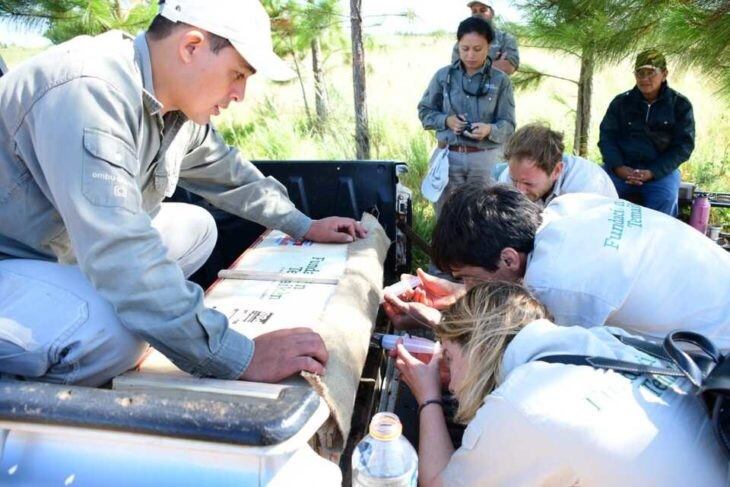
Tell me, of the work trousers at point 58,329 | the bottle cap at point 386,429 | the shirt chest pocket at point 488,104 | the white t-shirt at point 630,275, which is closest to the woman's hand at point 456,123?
the shirt chest pocket at point 488,104

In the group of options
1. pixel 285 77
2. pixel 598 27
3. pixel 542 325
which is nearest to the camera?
pixel 542 325

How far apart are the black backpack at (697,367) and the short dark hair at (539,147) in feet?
4.95

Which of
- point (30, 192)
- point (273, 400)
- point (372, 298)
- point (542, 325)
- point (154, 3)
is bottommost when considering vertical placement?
point (372, 298)

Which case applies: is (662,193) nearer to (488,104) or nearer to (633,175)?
(633,175)

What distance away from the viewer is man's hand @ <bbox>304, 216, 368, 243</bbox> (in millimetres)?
2574

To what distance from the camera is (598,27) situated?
4.62m

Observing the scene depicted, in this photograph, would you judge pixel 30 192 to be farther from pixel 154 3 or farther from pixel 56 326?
pixel 154 3

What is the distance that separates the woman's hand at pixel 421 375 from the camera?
186 centimetres

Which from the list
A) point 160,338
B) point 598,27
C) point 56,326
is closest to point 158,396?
point 160,338

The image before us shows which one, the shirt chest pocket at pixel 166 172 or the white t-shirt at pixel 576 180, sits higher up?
the shirt chest pocket at pixel 166 172

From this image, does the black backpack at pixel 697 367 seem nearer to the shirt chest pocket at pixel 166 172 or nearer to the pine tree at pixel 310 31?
the shirt chest pocket at pixel 166 172

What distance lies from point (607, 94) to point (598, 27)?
647cm

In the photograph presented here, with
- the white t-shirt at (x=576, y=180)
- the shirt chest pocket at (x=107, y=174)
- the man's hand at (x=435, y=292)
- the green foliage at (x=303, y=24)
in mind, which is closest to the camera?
the shirt chest pocket at (x=107, y=174)

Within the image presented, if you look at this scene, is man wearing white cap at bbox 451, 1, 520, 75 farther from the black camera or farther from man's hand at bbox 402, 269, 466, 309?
man's hand at bbox 402, 269, 466, 309
